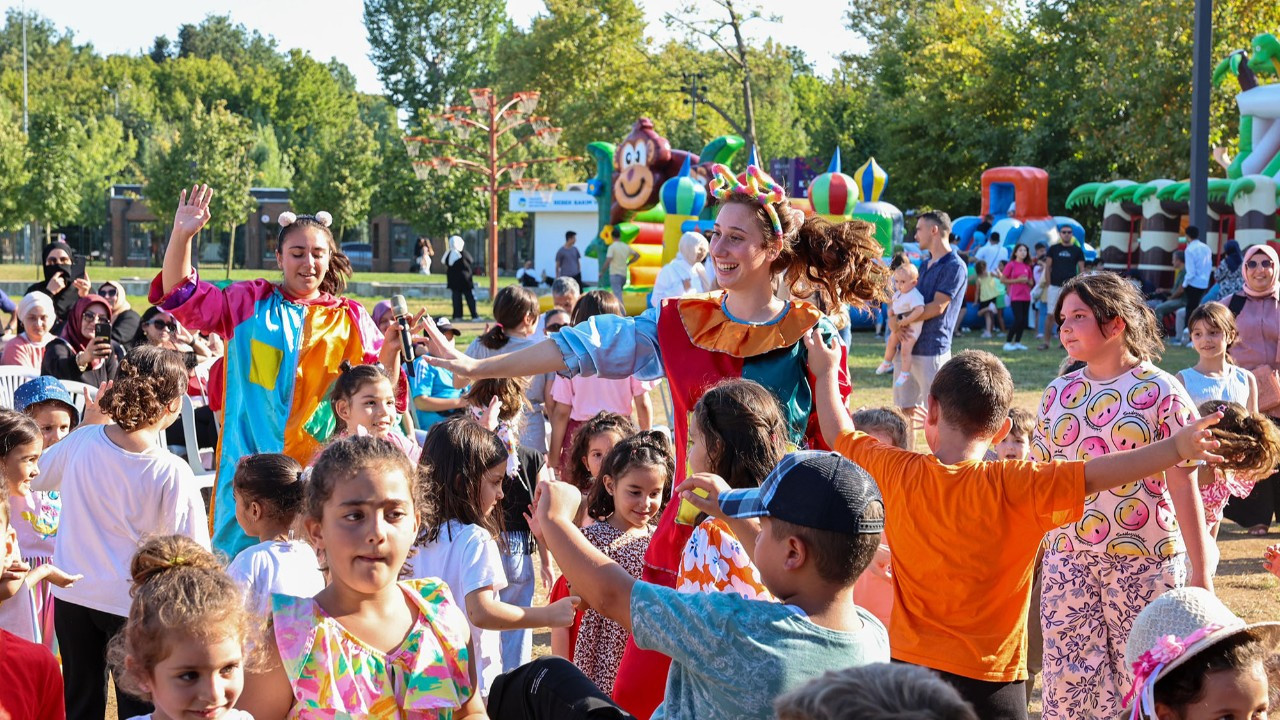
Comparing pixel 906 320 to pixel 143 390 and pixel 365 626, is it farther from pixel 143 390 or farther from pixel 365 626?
pixel 365 626

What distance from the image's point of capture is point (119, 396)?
428cm

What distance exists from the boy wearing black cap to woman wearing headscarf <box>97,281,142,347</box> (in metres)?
7.36

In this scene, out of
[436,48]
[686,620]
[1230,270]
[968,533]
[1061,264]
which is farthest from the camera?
[436,48]

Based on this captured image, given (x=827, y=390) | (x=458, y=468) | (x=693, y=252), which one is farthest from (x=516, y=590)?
(x=693, y=252)

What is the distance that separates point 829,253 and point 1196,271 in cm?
1598

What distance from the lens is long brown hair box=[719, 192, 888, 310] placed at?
3955mm

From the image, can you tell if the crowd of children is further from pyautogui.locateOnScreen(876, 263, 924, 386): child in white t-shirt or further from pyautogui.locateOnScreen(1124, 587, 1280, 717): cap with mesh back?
pyautogui.locateOnScreen(876, 263, 924, 386): child in white t-shirt

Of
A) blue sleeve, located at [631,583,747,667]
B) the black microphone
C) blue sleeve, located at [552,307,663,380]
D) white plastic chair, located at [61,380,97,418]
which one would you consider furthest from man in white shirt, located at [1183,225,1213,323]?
blue sleeve, located at [631,583,747,667]

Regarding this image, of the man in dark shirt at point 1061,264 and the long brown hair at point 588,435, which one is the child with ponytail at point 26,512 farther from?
the man in dark shirt at point 1061,264

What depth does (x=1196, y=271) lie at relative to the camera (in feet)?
59.8

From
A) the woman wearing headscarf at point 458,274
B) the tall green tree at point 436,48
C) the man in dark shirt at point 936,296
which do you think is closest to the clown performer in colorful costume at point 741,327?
the man in dark shirt at point 936,296

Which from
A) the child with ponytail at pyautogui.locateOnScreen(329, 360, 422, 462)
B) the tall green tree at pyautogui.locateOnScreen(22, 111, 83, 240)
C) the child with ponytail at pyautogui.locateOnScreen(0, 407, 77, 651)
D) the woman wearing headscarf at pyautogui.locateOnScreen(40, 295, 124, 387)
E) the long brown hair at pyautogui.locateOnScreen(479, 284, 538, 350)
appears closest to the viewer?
the child with ponytail at pyautogui.locateOnScreen(0, 407, 77, 651)

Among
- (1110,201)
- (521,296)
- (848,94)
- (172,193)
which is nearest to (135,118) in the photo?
(172,193)

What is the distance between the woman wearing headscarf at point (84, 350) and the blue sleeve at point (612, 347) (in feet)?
15.3
